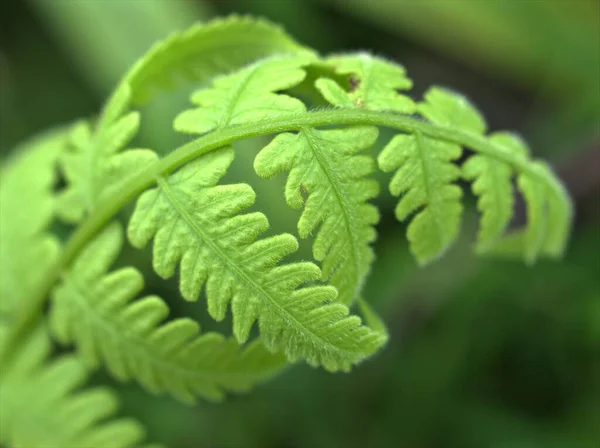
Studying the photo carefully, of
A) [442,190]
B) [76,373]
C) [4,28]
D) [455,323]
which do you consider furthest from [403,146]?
[4,28]

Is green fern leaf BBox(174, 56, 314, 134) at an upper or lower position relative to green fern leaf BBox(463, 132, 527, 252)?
upper

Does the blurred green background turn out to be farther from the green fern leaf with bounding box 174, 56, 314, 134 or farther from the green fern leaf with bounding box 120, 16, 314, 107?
the green fern leaf with bounding box 174, 56, 314, 134

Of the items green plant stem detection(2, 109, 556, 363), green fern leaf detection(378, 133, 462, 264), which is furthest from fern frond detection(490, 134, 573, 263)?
green fern leaf detection(378, 133, 462, 264)

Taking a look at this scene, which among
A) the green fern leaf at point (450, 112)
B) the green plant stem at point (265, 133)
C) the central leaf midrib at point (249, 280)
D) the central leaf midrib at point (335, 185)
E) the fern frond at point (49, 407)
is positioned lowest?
the fern frond at point (49, 407)

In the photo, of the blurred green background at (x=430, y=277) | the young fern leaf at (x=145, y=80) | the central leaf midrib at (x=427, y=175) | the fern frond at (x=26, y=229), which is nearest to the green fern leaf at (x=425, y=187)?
the central leaf midrib at (x=427, y=175)

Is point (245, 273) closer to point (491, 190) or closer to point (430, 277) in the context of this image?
point (491, 190)

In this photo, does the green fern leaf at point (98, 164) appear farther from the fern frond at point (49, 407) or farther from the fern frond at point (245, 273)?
the fern frond at point (49, 407)

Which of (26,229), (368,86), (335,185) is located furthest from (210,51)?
(26,229)
